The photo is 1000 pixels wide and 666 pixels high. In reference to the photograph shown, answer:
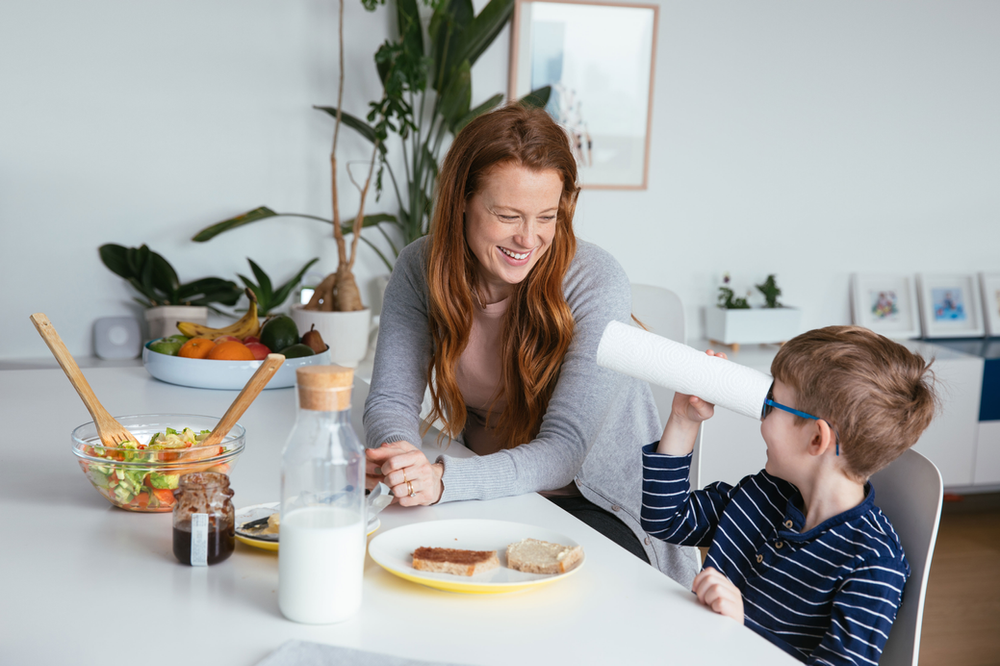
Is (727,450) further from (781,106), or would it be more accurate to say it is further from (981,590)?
(781,106)

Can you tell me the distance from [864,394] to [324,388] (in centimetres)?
73

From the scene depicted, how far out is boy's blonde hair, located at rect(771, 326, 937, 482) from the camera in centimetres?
110

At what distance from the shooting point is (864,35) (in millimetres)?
3545

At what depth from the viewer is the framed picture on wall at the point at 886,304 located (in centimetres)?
368

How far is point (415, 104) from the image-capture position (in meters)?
3.11

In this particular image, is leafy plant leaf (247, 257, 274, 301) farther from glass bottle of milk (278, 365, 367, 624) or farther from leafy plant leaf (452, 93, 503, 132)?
glass bottle of milk (278, 365, 367, 624)

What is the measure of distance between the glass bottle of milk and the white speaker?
2407 mm

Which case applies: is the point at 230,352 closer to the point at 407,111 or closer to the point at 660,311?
the point at 660,311

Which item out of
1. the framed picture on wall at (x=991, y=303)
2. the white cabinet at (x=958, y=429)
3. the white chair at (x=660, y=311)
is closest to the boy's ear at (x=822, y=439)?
the white chair at (x=660, y=311)

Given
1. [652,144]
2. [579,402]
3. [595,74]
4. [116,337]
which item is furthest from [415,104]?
[579,402]

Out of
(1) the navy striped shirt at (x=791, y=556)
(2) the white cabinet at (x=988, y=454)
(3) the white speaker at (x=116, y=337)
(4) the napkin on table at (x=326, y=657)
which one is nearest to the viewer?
(4) the napkin on table at (x=326, y=657)

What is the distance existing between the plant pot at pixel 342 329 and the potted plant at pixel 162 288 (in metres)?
0.28

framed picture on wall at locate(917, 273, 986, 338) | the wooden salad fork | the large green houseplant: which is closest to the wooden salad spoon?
the wooden salad fork

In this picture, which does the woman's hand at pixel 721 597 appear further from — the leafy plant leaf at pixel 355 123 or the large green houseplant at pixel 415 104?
the leafy plant leaf at pixel 355 123
